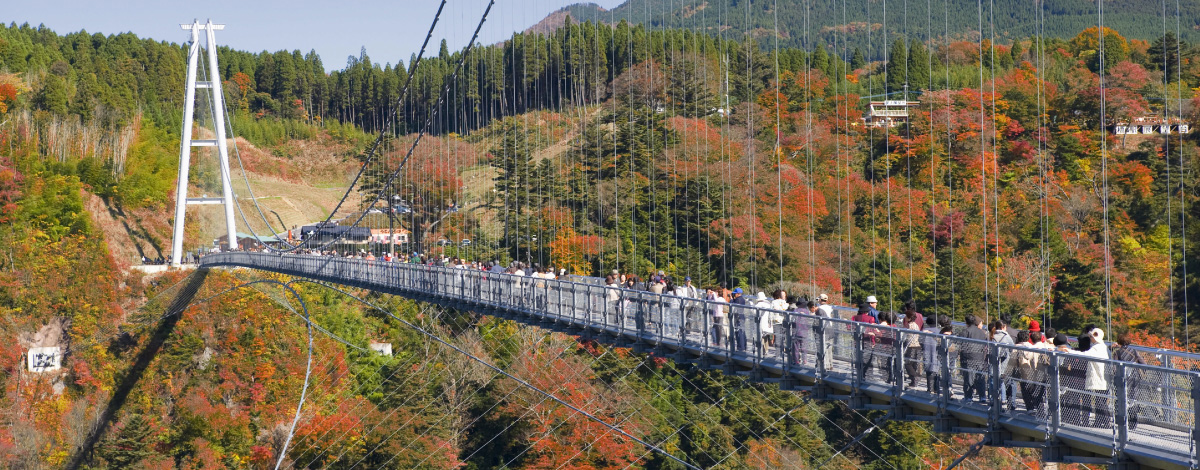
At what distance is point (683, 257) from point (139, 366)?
1187 inches

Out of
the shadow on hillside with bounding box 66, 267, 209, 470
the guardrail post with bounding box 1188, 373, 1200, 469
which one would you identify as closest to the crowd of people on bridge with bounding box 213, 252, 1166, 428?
the guardrail post with bounding box 1188, 373, 1200, 469

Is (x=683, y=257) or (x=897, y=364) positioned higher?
(x=683, y=257)

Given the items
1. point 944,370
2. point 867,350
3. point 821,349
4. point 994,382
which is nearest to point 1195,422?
point 994,382

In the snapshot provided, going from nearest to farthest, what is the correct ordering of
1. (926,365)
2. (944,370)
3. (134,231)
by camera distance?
(944,370) < (926,365) < (134,231)

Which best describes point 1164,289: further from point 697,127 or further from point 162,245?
point 162,245

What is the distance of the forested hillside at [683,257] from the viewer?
3175 centimetres

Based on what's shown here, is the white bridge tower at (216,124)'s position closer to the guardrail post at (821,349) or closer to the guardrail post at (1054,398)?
the guardrail post at (821,349)

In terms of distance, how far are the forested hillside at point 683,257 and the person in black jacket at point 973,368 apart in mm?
12180

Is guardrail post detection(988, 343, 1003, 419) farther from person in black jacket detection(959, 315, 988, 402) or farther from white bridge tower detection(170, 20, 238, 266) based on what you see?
white bridge tower detection(170, 20, 238, 266)

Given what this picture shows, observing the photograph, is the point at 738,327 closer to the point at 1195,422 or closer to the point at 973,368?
the point at 973,368

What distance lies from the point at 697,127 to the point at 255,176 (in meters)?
64.2

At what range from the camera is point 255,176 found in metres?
95.5

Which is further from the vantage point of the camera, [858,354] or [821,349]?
[821,349]

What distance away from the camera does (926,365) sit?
10570 millimetres
